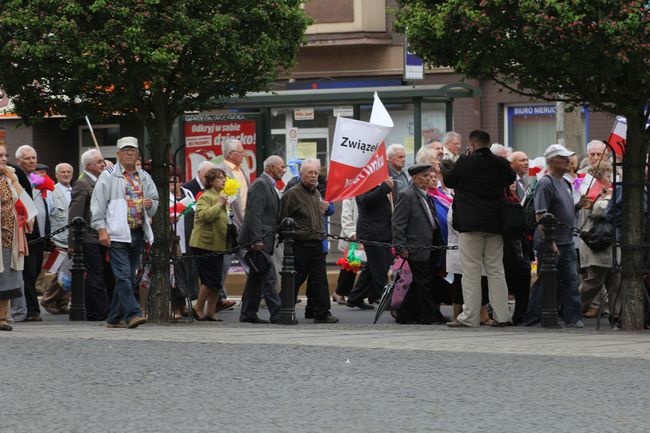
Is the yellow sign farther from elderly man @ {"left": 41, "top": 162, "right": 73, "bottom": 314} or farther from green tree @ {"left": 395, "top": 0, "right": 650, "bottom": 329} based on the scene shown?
green tree @ {"left": 395, "top": 0, "right": 650, "bottom": 329}

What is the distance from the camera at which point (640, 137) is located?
578 inches

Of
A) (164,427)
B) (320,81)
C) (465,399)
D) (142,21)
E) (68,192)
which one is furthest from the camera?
(320,81)

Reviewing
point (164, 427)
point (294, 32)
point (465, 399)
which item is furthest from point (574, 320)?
point (164, 427)

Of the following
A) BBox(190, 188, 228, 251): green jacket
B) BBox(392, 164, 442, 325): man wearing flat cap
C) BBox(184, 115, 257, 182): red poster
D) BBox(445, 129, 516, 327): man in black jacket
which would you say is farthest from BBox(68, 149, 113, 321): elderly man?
BBox(184, 115, 257, 182): red poster

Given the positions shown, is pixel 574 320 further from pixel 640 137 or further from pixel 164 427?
pixel 164 427

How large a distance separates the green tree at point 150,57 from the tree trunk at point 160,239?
1cm

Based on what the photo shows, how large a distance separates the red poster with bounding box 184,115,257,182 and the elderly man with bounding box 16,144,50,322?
585 cm

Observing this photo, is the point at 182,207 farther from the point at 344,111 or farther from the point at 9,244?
the point at 344,111

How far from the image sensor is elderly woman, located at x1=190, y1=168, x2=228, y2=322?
1652 centimetres

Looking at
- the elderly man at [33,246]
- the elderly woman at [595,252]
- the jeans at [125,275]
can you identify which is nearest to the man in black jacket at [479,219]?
the elderly woman at [595,252]

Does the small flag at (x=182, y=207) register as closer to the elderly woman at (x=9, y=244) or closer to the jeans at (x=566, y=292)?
the elderly woman at (x=9, y=244)

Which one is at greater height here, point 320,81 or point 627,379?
point 320,81

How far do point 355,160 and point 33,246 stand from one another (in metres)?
3.64

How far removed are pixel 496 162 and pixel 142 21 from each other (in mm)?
3617
